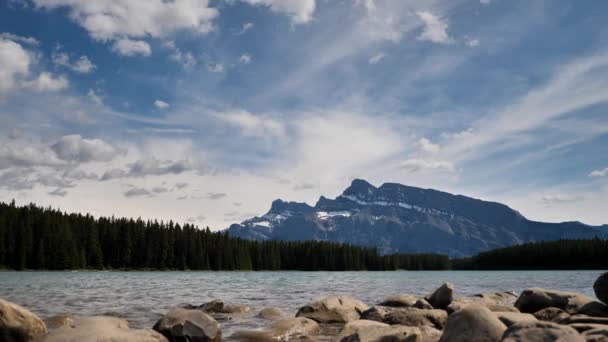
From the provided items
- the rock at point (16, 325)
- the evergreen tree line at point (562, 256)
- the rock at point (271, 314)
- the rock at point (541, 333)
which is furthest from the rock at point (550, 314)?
the evergreen tree line at point (562, 256)

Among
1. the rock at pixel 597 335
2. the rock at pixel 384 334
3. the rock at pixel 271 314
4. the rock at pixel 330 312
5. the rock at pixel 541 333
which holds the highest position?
the rock at pixel 541 333

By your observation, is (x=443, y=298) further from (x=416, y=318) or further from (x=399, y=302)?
(x=416, y=318)

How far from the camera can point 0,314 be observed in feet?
44.0

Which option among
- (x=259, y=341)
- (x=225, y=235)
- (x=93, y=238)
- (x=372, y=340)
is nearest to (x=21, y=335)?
(x=259, y=341)

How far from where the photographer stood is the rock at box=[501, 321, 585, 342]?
957 centimetres

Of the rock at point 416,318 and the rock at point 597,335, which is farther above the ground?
the rock at point 597,335

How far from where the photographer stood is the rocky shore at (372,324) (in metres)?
11.8

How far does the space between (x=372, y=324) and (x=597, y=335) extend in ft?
18.9

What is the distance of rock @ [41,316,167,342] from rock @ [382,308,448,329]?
30.6 ft

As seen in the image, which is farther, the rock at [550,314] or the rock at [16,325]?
the rock at [550,314]

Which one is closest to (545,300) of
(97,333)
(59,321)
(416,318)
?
(416,318)

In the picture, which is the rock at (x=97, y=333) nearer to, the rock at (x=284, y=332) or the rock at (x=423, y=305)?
the rock at (x=284, y=332)

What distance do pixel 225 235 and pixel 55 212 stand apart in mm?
51136

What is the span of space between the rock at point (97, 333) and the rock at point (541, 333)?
905 centimetres
